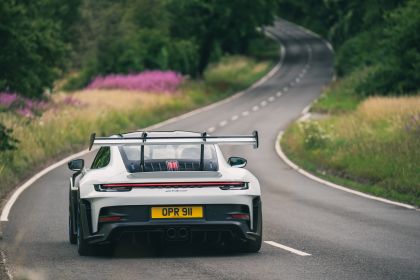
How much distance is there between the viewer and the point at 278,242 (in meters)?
13.2

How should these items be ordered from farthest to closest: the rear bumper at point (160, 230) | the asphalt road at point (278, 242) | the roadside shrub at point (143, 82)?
1. the roadside shrub at point (143, 82)
2. the rear bumper at point (160, 230)
3. the asphalt road at point (278, 242)

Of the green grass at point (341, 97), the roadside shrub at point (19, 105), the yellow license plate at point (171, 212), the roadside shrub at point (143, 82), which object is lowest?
the green grass at point (341, 97)

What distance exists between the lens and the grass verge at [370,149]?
21797mm

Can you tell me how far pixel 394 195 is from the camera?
20375mm

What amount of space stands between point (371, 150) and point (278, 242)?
494 inches

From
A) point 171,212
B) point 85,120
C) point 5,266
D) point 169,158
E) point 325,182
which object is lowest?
point 85,120

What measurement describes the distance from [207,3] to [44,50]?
2752cm

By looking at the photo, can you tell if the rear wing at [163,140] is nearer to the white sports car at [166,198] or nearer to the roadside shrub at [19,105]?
the white sports car at [166,198]

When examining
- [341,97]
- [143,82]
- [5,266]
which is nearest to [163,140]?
[5,266]

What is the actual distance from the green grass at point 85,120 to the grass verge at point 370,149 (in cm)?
630

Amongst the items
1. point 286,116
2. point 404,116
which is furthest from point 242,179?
point 286,116

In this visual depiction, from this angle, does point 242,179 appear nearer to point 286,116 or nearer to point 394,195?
point 394,195

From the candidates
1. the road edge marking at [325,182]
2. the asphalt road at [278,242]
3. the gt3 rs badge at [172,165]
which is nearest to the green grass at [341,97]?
the road edge marking at [325,182]

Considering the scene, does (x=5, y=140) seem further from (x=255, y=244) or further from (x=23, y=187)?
(x=255, y=244)
